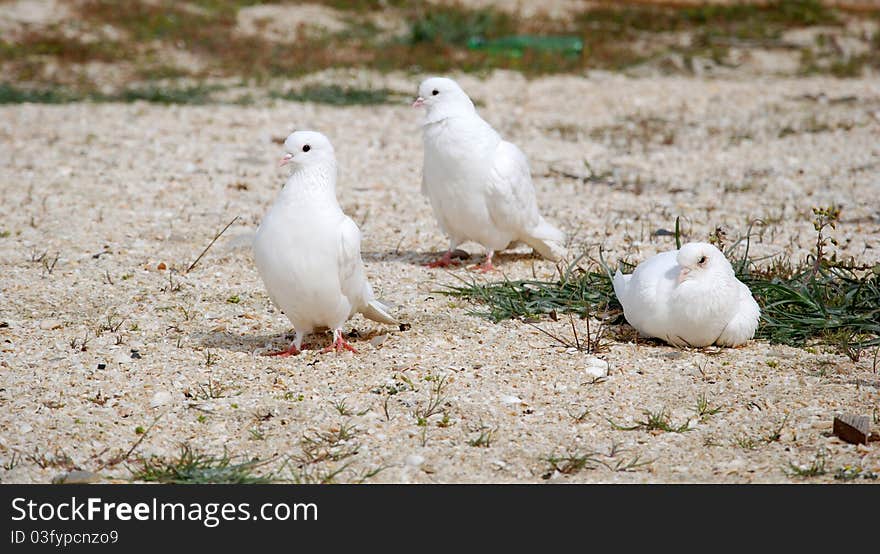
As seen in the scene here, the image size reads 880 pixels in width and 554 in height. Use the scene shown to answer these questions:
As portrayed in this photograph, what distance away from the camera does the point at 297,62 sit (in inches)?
613

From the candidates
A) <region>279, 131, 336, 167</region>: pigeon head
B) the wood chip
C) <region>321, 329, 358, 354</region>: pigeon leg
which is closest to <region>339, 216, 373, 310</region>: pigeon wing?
<region>321, 329, 358, 354</region>: pigeon leg

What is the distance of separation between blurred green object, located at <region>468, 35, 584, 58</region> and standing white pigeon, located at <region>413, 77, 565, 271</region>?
8.79 metres

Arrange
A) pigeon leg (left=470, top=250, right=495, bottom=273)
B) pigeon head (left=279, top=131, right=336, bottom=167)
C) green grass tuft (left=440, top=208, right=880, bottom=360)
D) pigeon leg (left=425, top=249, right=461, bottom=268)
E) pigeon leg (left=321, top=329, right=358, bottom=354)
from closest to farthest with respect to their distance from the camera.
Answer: pigeon head (left=279, top=131, right=336, bottom=167) < pigeon leg (left=321, top=329, right=358, bottom=354) < green grass tuft (left=440, top=208, right=880, bottom=360) < pigeon leg (left=470, top=250, right=495, bottom=273) < pigeon leg (left=425, top=249, right=461, bottom=268)

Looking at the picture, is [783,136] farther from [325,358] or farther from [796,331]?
[325,358]

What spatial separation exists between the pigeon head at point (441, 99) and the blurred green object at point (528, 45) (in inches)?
345

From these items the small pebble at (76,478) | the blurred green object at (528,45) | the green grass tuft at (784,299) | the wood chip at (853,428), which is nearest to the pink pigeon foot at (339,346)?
the green grass tuft at (784,299)

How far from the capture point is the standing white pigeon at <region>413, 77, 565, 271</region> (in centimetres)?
751

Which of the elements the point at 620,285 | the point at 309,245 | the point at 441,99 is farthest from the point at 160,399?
the point at 441,99

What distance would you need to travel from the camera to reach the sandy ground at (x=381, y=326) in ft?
15.8

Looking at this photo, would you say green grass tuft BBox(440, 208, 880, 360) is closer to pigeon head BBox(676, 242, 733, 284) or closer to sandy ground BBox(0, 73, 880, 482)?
sandy ground BBox(0, 73, 880, 482)

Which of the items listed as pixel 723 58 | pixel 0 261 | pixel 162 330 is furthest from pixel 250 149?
pixel 723 58

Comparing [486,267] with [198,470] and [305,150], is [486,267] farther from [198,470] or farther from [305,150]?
[198,470]

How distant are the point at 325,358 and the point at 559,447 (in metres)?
1.50

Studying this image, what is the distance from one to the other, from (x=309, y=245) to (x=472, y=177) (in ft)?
7.28
